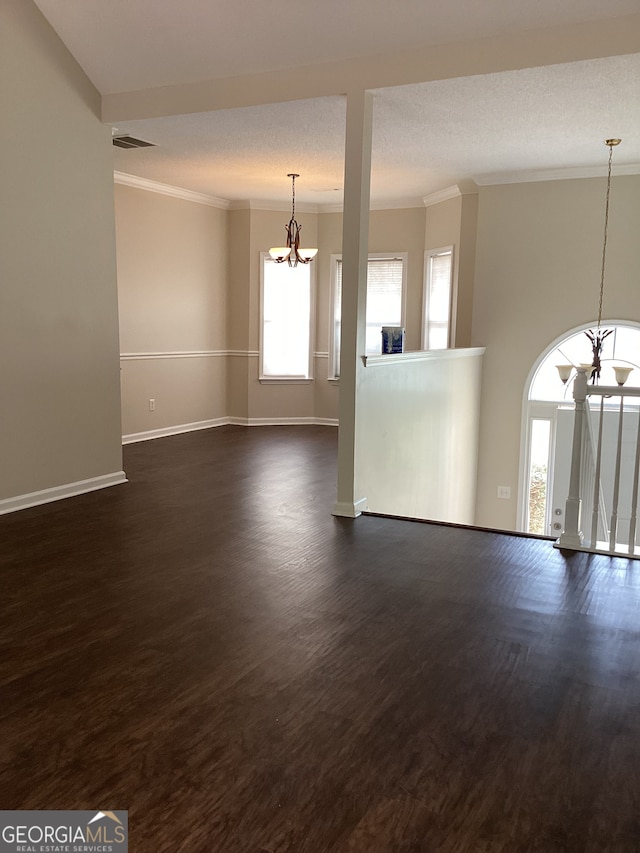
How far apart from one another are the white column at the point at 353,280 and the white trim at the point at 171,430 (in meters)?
3.53

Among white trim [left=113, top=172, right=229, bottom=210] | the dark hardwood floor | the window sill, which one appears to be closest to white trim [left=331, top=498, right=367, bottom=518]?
the dark hardwood floor

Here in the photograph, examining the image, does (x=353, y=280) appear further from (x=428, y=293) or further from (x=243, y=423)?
(x=243, y=423)

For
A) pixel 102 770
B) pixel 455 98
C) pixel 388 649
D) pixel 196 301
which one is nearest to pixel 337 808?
pixel 102 770

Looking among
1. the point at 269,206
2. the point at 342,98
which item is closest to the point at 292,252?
the point at 269,206

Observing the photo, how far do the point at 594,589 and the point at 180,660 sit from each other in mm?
2053

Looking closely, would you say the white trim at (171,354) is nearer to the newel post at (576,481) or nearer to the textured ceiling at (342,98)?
the textured ceiling at (342,98)

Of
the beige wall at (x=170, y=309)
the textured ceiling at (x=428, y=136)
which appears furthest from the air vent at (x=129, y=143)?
the beige wall at (x=170, y=309)

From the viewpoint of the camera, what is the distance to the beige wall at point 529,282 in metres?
7.02

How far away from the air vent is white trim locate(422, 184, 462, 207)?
345 centimetres

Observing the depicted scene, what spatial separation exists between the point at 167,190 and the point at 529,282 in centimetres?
411

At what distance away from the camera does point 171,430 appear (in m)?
8.19

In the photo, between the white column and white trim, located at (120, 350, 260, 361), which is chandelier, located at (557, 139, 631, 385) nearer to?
the white column

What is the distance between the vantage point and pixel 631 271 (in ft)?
22.9

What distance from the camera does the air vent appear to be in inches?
229
